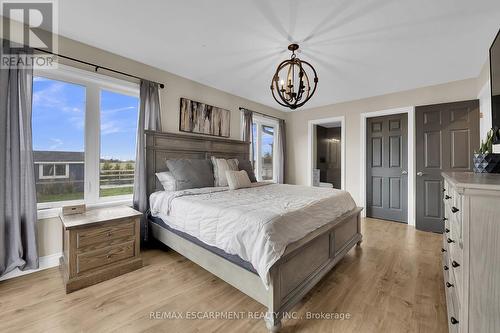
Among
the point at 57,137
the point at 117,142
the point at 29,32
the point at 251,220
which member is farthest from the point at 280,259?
the point at 29,32

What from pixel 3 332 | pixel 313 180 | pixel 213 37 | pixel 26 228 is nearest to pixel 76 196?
pixel 26 228

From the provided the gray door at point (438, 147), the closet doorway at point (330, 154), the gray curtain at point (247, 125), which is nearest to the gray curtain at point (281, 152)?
the gray curtain at point (247, 125)

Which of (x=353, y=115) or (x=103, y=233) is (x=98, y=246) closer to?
(x=103, y=233)

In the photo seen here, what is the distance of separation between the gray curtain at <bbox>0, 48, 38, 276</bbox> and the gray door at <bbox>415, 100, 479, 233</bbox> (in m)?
5.45

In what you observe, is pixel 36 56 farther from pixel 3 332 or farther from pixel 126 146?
pixel 3 332

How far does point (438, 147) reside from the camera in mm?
3654

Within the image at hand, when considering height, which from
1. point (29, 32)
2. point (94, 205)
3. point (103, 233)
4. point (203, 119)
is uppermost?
point (29, 32)

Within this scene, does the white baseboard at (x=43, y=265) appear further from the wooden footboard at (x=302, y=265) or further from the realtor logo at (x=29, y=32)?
the wooden footboard at (x=302, y=265)

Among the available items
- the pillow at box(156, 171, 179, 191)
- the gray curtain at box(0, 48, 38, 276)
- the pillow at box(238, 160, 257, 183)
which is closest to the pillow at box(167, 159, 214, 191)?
Answer: the pillow at box(156, 171, 179, 191)

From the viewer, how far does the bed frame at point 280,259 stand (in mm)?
1536

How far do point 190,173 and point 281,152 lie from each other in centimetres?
302

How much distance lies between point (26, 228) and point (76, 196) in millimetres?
560

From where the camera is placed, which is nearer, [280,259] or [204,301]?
[280,259]

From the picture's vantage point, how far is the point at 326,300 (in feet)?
6.00
